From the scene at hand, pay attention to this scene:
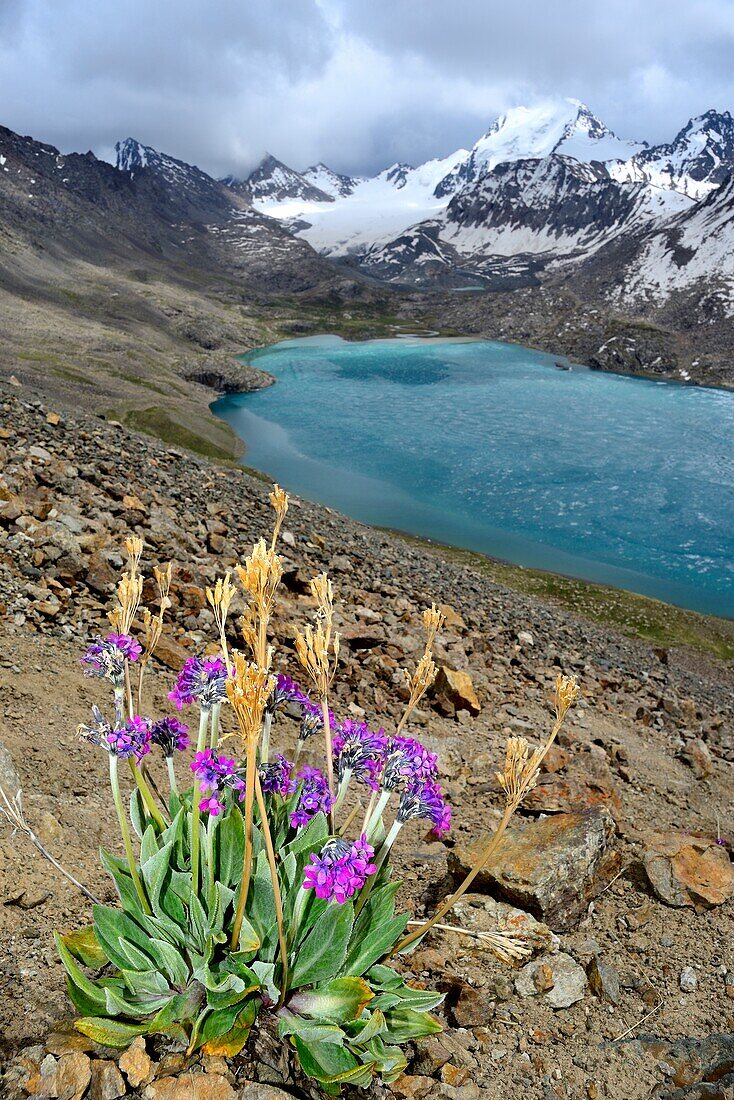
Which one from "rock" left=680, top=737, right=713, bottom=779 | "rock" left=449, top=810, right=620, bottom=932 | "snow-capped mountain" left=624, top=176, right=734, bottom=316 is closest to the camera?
"rock" left=449, top=810, right=620, bottom=932

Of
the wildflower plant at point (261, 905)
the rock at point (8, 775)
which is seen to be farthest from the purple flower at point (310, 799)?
the rock at point (8, 775)

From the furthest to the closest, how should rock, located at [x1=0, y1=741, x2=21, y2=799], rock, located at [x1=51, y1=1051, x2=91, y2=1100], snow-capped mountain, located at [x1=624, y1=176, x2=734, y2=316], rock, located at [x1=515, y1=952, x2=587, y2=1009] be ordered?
snow-capped mountain, located at [x1=624, y1=176, x2=734, y2=316], rock, located at [x1=0, y1=741, x2=21, y2=799], rock, located at [x1=515, y1=952, x2=587, y2=1009], rock, located at [x1=51, y1=1051, x2=91, y2=1100]

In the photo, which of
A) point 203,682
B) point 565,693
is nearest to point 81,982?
point 203,682

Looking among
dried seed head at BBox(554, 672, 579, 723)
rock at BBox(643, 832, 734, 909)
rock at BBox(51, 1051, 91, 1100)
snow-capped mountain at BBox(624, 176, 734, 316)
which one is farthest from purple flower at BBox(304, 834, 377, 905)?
snow-capped mountain at BBox(624, 176, 734, 316)

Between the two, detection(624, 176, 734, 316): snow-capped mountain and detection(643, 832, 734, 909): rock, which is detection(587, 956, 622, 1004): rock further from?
detection(624, 176, 734, 316): snow-capped mountain

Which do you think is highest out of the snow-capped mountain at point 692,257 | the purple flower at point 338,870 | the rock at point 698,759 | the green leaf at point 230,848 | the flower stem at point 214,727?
the snow-capped mountain at point 692,257

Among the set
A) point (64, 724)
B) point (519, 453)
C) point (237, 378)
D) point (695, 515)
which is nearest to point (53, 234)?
point (237, 378)

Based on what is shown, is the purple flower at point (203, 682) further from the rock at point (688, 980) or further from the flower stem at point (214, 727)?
the rock at point (688, 980)

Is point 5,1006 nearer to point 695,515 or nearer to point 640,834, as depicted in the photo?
point 640,834
